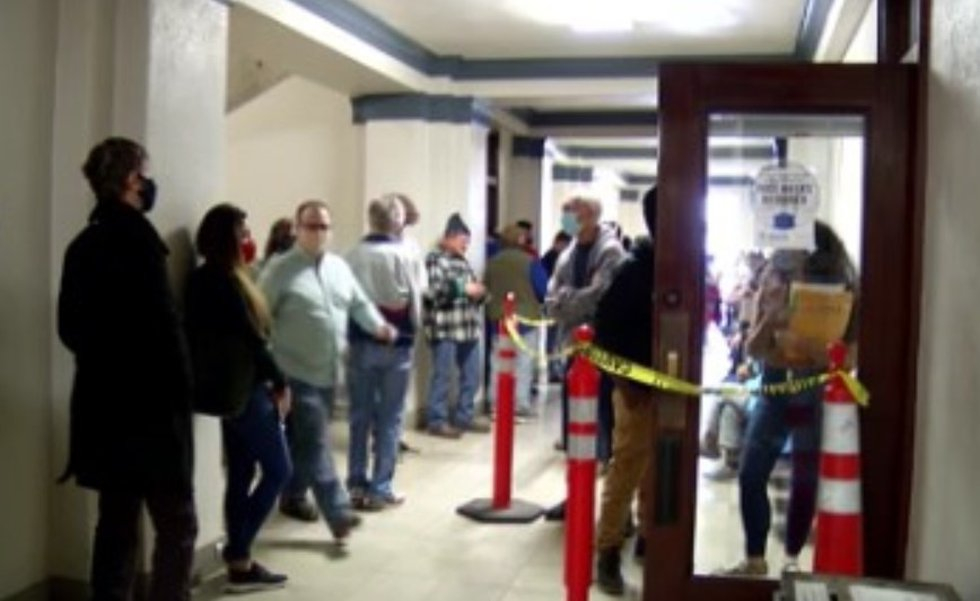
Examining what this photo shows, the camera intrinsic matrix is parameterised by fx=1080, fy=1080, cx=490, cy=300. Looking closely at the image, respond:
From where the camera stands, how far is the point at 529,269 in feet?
25.2

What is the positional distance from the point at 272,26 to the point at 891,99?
3201mm

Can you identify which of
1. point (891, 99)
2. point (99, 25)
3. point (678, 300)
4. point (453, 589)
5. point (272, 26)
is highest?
point (272, 26)

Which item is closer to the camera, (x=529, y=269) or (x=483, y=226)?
(x=529, y=269)

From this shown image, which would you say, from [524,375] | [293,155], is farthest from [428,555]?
[293,155]

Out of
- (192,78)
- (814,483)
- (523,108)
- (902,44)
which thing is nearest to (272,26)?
(192,78)

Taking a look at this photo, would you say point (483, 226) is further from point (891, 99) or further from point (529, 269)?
point (891, 99)

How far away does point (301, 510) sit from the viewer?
15.9 feet

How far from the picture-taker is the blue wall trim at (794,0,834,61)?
5439mm

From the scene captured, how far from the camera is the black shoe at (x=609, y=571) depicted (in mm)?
3943

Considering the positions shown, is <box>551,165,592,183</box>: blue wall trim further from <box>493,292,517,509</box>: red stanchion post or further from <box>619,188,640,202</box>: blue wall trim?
<box>493,292,517,509</box>: red stanchion post

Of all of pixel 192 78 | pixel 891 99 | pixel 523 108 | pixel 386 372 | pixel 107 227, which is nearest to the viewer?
pixel 107 227

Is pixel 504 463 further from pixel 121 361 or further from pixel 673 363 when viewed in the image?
pixel 121 361

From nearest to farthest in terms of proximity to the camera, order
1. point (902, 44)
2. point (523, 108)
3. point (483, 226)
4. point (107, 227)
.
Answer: point (107, 227)
point (902, 44)
point (483, 226)
point (523, 108)

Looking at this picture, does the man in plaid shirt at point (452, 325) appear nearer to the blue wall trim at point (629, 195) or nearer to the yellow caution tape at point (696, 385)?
the yellow caution tape at point (696, 385)
